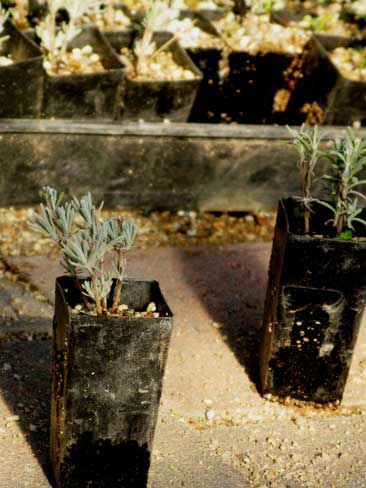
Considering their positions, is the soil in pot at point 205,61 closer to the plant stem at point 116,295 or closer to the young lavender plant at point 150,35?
the young lavender plant at point 150,35

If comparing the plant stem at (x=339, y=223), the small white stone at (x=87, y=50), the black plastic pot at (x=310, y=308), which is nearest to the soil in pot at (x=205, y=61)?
the small white stone at (x=87, y=50)

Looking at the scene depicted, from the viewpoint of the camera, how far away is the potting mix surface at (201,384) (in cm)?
280

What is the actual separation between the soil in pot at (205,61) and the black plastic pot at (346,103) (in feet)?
1.83

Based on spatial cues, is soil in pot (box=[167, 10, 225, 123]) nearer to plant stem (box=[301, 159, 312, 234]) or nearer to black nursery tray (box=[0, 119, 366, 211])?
black nursery tray (box=[0, 119, 366, 211])

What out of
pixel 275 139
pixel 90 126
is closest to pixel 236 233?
pixel 275 139

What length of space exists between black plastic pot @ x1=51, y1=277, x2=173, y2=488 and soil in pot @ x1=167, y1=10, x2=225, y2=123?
216cm

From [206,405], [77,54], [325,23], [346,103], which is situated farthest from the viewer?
[325,23]

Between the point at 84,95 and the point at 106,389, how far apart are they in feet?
6.17

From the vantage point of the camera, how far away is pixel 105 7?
4.64 m

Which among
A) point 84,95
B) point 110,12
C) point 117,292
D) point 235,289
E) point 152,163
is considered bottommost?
point 235,289

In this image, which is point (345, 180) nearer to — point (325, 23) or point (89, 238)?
point (89, 238)

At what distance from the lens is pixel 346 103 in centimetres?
446

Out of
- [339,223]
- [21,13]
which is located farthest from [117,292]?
[21,13]

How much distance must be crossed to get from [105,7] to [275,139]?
1.20m
